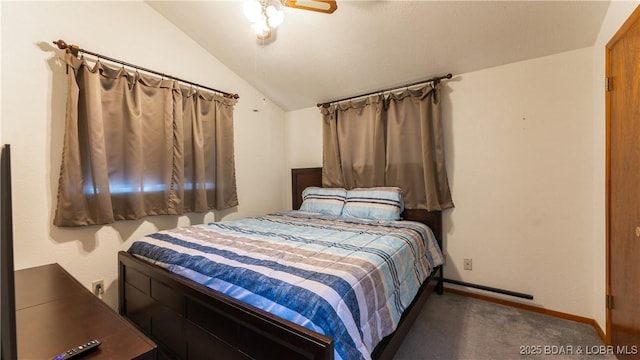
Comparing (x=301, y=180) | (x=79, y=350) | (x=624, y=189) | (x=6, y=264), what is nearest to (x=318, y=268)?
(x=79, y=350)

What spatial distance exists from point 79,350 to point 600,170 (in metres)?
3.01

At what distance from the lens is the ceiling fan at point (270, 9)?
160 centimetres

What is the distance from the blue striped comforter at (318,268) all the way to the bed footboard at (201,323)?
63 millimetres

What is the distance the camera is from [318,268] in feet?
4.20

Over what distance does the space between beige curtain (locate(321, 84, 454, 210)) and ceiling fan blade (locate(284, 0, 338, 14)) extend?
4.60 ft

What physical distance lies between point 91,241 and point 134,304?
68cm

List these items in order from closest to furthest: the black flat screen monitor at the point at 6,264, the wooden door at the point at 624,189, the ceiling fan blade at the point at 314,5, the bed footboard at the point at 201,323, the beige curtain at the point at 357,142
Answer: the black flat screen monitor at the point at 6,264, the bed footboard at the point at 201,323, the wooden door at the point at 624,189, the ceiling fan blade at the point at 314,5, the beige curtain at the point at 357,142

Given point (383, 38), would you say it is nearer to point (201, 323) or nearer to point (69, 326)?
point (201, 323)

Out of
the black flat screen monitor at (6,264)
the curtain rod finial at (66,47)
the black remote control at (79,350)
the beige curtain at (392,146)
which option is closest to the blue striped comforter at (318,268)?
the black remote control at (79,350)

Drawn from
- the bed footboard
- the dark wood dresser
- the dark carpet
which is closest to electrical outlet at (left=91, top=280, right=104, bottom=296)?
the bed footboard

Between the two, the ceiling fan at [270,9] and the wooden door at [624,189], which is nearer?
the wooden door at [624,189]

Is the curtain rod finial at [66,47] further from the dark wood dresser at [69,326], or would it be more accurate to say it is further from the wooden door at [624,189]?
the wooden door at [624,189]

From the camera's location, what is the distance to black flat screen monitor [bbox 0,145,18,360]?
17.4 inches

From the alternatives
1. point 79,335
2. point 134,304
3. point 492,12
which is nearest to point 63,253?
point 134,304
